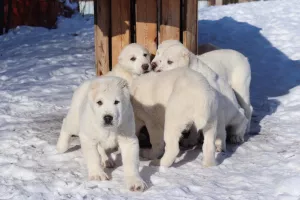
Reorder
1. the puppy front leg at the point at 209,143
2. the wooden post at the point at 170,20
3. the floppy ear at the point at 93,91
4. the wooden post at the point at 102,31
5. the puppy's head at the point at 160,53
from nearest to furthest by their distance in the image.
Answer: the floppy ear at the point at 93,91
the puppy front leg at the point at 209,143
the puppy's head at the point at 160,53
the wooden post at the point at 170,20
the wooden post at the point at 102,31

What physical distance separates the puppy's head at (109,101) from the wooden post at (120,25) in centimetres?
263

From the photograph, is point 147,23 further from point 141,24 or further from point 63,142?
point 63,142

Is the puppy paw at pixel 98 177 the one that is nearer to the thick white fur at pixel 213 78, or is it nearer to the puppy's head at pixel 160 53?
the thick white fur at pixel 213 78

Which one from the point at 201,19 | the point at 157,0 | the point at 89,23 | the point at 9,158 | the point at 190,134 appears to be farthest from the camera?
the point at 89,23

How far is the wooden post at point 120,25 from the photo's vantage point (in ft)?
22.9

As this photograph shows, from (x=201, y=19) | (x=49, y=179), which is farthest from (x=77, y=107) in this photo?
(x=201, y=19)

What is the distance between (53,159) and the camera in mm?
5121

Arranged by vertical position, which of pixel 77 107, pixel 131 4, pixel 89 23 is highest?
pixel 131 4

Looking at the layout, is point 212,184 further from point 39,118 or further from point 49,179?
point 39,118

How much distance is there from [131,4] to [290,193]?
12.3ft

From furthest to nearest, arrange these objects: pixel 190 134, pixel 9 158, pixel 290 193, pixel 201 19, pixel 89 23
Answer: pixel 89 23, pixel 201 19, pixel 190 134, pixel 9 158, pixel 290 193

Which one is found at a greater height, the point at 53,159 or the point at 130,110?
the point at 130,110

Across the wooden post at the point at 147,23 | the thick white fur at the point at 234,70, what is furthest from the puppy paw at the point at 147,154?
the wooden post at the point at 147,23

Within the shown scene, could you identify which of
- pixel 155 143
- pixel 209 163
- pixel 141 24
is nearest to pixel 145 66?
pixel 141 24
